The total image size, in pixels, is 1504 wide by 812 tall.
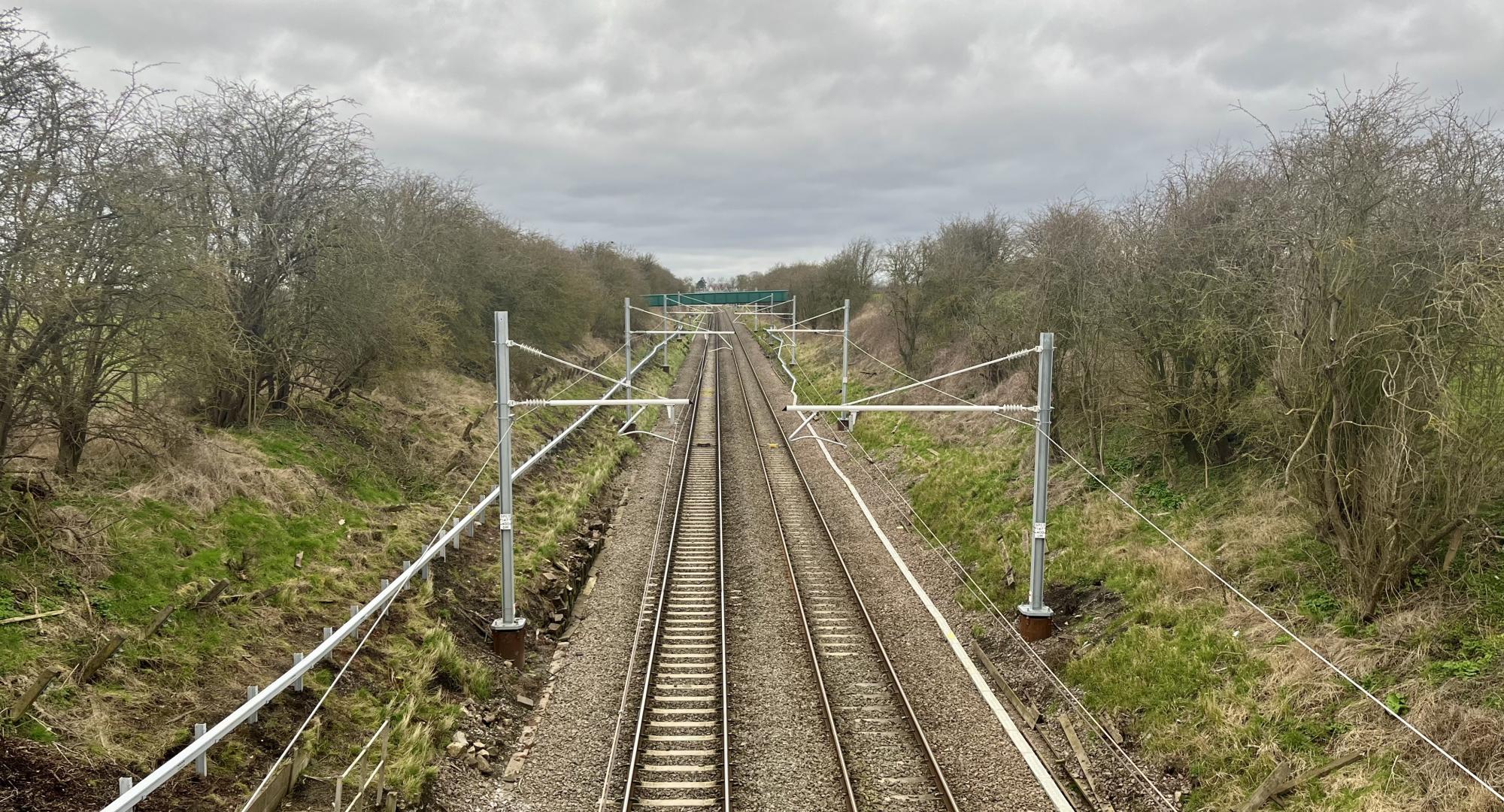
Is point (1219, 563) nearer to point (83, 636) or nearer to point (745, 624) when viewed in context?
point (745, 624)

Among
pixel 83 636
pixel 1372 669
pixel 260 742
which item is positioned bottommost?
pixel 260 742

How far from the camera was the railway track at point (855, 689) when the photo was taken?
9.64 meters

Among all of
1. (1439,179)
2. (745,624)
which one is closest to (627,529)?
(745,624)

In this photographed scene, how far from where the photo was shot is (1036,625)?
44.3 ft

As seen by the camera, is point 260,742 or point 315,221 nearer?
point 260,742

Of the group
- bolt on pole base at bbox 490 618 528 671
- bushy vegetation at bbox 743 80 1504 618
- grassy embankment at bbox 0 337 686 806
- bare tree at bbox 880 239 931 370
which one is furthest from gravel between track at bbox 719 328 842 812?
bare tree at bbox 880 239 931 370

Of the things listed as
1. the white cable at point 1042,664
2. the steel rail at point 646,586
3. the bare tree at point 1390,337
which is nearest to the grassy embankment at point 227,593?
the steel rail at point 646,586

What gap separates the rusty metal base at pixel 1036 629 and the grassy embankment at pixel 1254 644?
456 millimetres

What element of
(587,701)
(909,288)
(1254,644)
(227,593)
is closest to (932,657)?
(1254,644)

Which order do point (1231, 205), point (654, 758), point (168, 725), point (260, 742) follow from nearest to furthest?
point (168, 725)
point (260, 742)
point (654, 758)
point (1231, 205)

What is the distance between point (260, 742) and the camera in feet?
28.2

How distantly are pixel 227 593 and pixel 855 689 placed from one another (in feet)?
29.3

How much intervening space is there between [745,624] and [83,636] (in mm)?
9557

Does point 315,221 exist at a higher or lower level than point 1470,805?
higher
